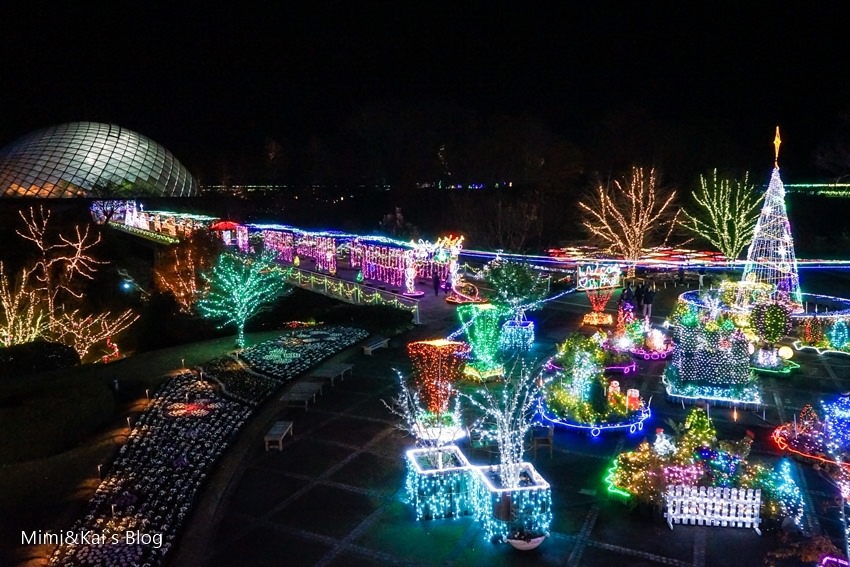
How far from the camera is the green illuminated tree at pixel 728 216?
3070cm

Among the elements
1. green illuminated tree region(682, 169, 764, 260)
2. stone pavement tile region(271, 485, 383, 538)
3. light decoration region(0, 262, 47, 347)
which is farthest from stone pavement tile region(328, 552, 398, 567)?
green illuminated tree region(682, 169, 764, 260)

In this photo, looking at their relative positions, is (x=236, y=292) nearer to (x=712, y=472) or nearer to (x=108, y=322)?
(x=108, y=322)

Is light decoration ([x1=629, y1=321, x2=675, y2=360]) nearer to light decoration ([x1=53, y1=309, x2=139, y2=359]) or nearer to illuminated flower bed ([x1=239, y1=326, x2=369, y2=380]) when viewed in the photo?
illuminated flower bed ([x1=239, y1=326, x2=369, y2=380])

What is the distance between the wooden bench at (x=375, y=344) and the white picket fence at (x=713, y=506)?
1052 cm

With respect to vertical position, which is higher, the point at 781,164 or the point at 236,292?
the point at 781,164

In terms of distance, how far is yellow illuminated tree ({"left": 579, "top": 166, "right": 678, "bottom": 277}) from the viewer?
31.0 m

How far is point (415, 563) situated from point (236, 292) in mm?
13187

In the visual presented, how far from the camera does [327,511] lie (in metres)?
9.69

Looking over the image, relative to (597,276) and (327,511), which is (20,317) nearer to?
(327,511)

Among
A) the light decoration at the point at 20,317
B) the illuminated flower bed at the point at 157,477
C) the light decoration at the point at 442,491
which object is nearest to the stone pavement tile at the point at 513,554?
the light decoration at the point at 442,491

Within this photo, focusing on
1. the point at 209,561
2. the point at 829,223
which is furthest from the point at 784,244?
the point at 829,223

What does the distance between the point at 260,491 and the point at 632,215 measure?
25.5m

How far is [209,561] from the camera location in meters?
8.55

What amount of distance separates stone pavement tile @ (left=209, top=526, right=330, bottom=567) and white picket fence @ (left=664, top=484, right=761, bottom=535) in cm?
495
